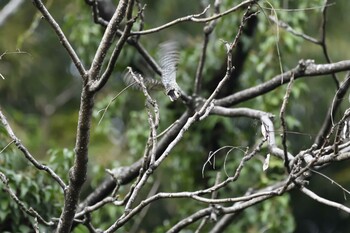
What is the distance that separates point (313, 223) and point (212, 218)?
636 centimetres

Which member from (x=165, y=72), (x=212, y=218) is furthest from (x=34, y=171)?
(x=165, y=72)

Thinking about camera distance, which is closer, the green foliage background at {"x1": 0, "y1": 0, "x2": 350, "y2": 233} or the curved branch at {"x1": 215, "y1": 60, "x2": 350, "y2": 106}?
the curved branch at {"x1": 215, "y1": 60, "x2": 350, "y2": 106}

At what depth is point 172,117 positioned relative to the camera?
228 inches

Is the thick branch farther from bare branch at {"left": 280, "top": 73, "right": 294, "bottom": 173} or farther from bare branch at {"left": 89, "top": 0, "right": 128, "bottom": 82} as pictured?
bare branch at {"left": 280, "top": 73, "right": 294, "bottom": 173}

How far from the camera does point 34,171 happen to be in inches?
169

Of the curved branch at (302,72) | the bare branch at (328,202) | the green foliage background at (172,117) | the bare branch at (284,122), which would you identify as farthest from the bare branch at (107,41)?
the curved branch at (302,72)

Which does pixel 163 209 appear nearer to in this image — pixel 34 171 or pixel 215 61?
pixel 215 61

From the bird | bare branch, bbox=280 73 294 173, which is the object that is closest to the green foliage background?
bare branch, bbox=280 73 294 173

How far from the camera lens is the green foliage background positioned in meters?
4.33

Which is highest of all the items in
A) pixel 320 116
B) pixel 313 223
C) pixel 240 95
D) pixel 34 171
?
pixel 34 171

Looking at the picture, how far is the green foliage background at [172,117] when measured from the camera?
14.2 ft

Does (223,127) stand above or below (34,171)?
below

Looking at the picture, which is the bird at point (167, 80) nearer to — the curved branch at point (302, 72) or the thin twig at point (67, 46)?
the thin twig at point (67, 46)

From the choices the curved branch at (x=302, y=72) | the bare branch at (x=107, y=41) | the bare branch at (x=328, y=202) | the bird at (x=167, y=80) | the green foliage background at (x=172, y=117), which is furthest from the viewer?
the green foliage background at (x=172, y=117)
